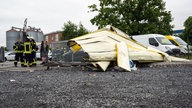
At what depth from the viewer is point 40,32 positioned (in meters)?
38.8

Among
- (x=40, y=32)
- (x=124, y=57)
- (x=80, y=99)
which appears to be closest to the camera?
(x=80, y=99)

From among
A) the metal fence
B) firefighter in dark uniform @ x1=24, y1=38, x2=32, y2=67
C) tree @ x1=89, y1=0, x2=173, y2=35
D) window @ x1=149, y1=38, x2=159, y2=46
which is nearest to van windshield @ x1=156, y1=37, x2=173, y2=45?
window @ x1=149, y1=38, x2=159, y2=46

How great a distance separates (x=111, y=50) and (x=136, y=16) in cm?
2223

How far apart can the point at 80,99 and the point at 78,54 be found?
797 centimetres

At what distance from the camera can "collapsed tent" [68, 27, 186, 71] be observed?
999cm

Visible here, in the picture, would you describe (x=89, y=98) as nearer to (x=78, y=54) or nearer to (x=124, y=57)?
(x=124, y=57)

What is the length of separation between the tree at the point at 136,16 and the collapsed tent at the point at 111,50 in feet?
60.6

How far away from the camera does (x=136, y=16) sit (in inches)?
1248

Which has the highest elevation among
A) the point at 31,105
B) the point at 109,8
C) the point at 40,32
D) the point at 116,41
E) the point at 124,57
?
the point at 109,8

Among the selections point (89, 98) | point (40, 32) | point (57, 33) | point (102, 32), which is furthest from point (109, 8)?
point (57, 33)

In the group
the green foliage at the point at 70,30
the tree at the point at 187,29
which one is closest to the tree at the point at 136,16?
the green foliage at the point at 70,30

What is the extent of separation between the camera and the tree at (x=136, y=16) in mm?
30641

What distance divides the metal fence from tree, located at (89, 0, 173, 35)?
18.3 metres

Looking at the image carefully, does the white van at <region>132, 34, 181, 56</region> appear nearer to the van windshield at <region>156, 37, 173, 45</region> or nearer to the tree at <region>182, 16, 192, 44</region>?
the van windshield at <region>156, 37, 173, 45</region>
